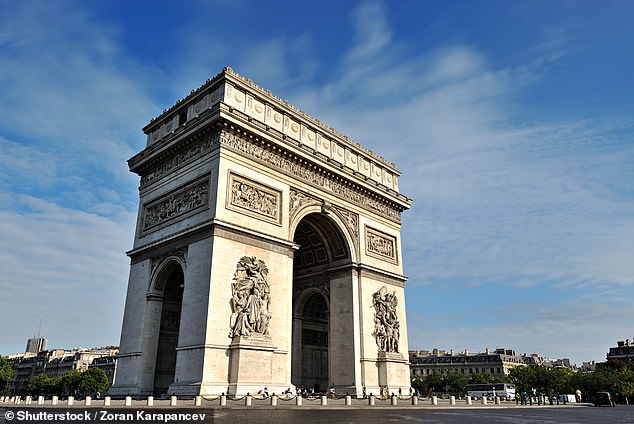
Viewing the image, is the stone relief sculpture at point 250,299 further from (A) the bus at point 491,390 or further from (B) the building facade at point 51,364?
(B) the building facade at point 51,364

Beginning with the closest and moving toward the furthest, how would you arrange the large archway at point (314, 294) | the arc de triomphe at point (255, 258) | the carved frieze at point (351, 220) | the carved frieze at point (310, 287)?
the arc de triomphe at point (255, 258) < the carved frieze at point (351, 220) < the large archway at point (314, 294) < the carved frieze at point (310, 287)

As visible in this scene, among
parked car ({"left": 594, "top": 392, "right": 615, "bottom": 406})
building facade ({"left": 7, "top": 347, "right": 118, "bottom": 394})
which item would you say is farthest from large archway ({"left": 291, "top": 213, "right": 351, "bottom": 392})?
building facade ({"left": 7, "top": 347, "right": 118, "bottom": 394})

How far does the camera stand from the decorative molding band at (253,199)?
78.0ft

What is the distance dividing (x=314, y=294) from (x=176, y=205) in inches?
452

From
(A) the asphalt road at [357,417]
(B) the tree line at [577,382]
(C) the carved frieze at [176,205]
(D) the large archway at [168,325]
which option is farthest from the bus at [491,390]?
(C) the carved frieze at [176,205]

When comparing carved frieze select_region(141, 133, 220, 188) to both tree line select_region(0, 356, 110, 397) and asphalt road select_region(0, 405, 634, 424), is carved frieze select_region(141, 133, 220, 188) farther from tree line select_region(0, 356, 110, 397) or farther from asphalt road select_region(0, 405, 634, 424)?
tree line select_region(0, 356, 110, 397)

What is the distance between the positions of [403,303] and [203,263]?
15731 millimetres

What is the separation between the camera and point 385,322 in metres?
30.3

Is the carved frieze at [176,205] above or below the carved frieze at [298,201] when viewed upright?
below

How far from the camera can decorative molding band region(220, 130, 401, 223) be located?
24741 mm

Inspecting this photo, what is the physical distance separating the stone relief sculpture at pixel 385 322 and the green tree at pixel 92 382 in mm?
56872

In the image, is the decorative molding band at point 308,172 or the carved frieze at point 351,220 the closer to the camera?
the decorative molding band at point 308,172

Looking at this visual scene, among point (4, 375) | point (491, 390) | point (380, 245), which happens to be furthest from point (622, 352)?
point (4, 375)

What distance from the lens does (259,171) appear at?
83.4 feet
